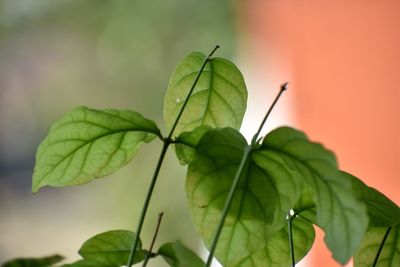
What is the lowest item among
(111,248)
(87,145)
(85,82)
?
(111,248)

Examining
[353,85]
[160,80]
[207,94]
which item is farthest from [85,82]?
[207,94]

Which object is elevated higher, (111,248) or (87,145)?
(87,145)

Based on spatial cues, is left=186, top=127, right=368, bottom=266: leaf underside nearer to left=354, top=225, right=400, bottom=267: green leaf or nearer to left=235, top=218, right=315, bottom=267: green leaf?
left=235, top=218, right=315, bottom=267: green leaf

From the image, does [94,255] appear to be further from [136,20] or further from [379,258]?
[136,20]

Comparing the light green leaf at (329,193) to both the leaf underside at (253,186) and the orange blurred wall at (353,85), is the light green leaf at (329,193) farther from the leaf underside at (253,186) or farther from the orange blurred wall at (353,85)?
the orange blurred wall at (353,85)

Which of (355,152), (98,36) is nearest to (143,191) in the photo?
(98,36)

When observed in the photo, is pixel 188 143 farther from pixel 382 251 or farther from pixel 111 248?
pixel 382 251

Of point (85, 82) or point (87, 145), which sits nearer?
point (87, 145)
